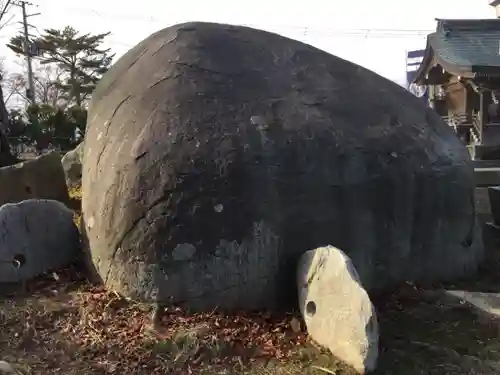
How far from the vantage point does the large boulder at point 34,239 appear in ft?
14.7

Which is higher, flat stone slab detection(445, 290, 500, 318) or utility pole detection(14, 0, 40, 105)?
utility pole detection(14, 0, 40, 105)

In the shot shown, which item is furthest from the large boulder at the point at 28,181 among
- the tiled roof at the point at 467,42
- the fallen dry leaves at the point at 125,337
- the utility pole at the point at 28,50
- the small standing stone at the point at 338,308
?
the utility pole at the point at 28,50

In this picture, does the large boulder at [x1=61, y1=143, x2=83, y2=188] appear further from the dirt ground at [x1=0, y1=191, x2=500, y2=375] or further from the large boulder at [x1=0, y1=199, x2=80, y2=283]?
the dirt ground at [x1=0, y1=191, x2=500, y2=375]

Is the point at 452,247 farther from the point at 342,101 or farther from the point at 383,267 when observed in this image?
the point at 342,101

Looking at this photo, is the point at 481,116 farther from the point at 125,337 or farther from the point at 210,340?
the point at 125,337

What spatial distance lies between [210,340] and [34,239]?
190 centimetres

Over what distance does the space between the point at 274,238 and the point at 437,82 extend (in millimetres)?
14200

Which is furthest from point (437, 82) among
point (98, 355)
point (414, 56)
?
point (414, 56)


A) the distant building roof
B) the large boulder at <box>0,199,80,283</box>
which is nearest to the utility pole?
the distant building roof

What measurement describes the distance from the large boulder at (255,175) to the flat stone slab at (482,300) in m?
0.33

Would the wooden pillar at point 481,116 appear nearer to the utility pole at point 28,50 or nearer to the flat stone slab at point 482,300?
the flat stone slab at point 482,300

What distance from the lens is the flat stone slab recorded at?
156 inches

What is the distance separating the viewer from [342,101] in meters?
4.61

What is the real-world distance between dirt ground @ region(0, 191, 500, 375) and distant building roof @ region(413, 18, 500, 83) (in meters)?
11.5
